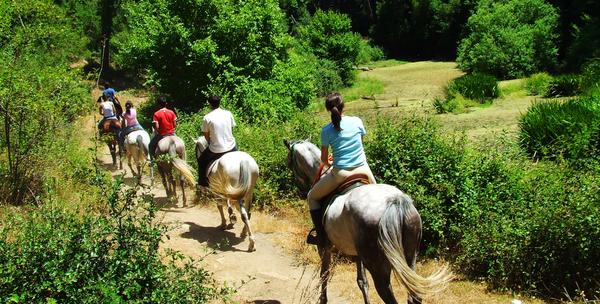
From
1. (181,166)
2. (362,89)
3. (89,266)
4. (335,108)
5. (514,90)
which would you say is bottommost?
(514,90)

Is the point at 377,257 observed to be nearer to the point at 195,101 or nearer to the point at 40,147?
the point at 40,147

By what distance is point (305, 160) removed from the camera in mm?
7148

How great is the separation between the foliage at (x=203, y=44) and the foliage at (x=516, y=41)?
18836mm

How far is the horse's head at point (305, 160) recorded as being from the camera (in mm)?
7121

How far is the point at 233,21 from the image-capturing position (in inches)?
707

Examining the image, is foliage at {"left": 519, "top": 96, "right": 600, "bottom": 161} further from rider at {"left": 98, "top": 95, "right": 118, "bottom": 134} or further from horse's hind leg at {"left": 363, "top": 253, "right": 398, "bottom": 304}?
rider at {"left": 98, "top": 95, "right": 118, "bottom": 134}

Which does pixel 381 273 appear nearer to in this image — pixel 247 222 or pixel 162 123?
pixel 247 222

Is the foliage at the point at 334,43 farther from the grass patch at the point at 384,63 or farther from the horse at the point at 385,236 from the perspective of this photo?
the horse at the point at 385,236

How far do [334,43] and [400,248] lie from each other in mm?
32402

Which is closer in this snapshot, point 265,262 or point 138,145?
point 265,262

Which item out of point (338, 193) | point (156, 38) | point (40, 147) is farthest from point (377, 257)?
point (156, 38)

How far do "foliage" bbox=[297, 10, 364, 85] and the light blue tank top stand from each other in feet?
101

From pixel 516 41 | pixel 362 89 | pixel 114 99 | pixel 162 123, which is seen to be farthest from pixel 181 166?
pixel 516 41

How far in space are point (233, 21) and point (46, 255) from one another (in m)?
14.5
